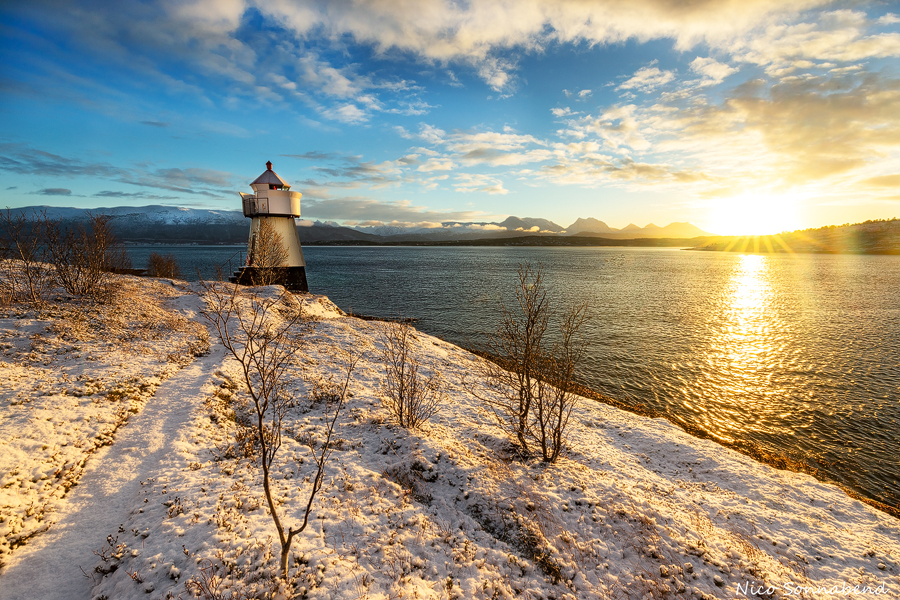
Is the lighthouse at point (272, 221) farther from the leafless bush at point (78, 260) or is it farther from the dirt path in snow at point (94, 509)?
the dirt path in snow at point (94, 509)

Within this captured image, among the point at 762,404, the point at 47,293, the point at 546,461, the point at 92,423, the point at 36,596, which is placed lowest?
the point at 762,404

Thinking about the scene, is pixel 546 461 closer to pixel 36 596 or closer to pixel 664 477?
pixel 664 477

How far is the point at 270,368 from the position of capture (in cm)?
1538

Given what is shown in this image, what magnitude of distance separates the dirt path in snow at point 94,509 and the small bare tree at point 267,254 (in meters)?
23.2

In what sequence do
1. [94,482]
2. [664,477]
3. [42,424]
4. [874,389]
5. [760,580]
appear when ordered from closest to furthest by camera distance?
1. [760,580]
2. [94,482]
3. [42,424]
4. [664,477]
5. [874,389]

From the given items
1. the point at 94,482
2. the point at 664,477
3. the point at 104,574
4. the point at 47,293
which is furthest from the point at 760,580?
the point at 47,293

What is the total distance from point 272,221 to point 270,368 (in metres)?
27.0

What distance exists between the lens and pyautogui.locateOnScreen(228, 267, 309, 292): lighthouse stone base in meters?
33.7

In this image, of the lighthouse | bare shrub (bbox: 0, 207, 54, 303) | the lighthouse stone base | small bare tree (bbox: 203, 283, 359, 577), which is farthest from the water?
bare shrub (bbox: 0, 207, 54, 303)

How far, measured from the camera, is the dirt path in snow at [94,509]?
5.65 metres

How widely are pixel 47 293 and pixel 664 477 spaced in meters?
30.5

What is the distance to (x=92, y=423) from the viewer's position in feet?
31.4

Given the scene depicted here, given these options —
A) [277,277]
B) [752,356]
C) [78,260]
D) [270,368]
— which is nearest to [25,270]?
[78,260]

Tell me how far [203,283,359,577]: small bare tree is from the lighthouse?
6.95 m
